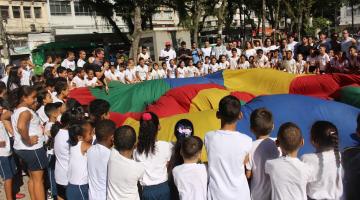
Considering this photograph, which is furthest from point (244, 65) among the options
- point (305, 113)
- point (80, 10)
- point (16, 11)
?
point (80, 10)

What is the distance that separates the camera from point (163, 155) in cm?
312

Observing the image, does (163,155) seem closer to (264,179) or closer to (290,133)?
(264,179)

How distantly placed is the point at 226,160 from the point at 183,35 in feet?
57.8

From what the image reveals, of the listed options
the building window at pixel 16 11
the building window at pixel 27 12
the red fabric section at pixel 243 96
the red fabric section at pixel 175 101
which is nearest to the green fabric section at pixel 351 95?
the red fabric section at pixel 243 96

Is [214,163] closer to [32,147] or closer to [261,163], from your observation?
[261,163]

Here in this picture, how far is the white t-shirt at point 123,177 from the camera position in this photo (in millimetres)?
2900

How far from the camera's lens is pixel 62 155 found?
3.77 meters

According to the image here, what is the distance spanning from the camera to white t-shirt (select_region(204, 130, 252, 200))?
2.84 m

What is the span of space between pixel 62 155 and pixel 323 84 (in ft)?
12.3

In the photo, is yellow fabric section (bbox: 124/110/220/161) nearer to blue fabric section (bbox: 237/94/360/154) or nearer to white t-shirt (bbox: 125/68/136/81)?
blue fabric section (bbox: 237/94/360/154)

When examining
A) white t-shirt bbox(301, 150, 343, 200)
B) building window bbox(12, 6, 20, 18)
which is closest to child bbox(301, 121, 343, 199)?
white t-shirt bbox(301, 150, 343, 200)

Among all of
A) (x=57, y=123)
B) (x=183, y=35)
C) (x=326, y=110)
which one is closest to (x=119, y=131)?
(x=57, y=123)

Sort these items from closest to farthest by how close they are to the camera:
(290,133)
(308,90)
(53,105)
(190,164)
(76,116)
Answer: (290,133) < (190,164) < (76,116) < (53,105) < (308,90)

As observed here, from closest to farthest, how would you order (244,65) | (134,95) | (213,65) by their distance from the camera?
(134,95) < (244,65) < (213,65)
